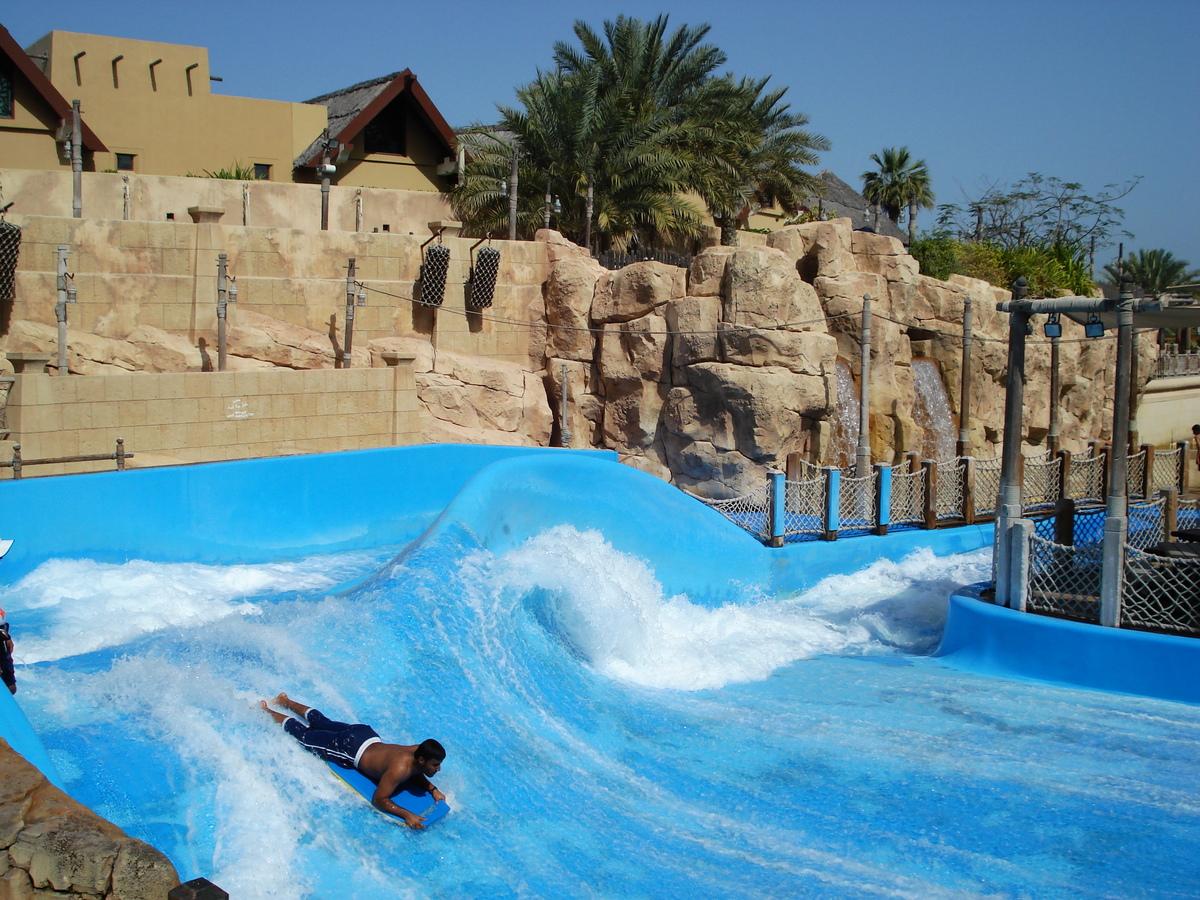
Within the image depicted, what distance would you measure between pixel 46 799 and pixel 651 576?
7326 mm

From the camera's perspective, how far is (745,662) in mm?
9961

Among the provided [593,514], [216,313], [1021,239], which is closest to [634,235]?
[216,313]

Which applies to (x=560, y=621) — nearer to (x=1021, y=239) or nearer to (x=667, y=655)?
(x=667, y=655)

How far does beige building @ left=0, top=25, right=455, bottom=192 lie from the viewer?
66.4 feet

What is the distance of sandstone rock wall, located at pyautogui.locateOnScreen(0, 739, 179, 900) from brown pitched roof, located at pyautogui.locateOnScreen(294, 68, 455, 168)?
2082 cm

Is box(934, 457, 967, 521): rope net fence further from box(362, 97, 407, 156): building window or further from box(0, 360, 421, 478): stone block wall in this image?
box(362, 97, 407, 156): building window

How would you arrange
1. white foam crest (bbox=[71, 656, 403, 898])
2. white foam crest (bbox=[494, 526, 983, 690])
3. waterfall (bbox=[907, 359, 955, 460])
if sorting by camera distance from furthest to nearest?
waterfall (bbox=[907, 359, 955, 460]) < white foam crest (bbox=[494, 526, 983, 690]) < white foam crest (bbox=[71, 656, 403, 898])

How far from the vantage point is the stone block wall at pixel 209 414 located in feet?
38.5

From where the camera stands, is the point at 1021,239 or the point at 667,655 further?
the point at 1021,239

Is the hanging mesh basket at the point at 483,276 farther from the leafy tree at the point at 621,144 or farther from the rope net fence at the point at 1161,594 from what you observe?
the rope net fence at the point at 1161,594

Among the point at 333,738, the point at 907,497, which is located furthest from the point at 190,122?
the point at 333,738

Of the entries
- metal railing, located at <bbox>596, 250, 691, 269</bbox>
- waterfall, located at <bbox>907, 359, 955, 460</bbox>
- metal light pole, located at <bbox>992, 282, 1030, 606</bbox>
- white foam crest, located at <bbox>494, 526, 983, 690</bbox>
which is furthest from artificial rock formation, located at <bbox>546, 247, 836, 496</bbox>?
metal light pole, located at <bbox>992, 282, 1030, 606</bbox>

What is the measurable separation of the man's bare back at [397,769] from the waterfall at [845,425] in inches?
478

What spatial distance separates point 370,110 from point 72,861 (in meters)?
21.6
